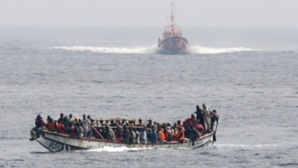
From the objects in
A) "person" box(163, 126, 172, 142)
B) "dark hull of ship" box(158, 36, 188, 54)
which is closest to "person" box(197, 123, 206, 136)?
"person" box(163, 126, 172, 142)

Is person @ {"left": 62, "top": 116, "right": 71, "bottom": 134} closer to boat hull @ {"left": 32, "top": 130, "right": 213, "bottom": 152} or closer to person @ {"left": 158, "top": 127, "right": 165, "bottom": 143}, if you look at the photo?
boat hull @ {"left": 32, "top": 130, "right": 213, "bottom": 152}

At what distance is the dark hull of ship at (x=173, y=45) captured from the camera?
18200cm

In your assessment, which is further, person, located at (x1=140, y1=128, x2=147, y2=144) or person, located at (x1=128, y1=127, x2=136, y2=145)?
person, located at (x1=140, y1=128, x2=147, y2=144)

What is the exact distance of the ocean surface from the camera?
59.3 meters

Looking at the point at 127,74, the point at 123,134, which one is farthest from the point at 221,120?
the point at 127,74

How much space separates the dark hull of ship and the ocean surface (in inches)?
141

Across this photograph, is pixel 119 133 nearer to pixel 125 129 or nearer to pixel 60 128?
pixel 125 129

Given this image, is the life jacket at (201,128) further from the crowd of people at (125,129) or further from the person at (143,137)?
the person at (143,137)

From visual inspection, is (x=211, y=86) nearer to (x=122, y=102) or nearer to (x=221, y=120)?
(x=122, y=102)

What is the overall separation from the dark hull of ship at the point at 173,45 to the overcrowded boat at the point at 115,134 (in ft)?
Answer: 389

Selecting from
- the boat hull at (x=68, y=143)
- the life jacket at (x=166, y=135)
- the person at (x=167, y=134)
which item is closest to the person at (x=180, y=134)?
the person at (x=167, y=134)

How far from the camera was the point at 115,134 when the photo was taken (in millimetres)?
60531

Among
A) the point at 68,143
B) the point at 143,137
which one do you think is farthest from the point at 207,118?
the point at 68,143

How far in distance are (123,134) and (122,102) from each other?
33913mm
